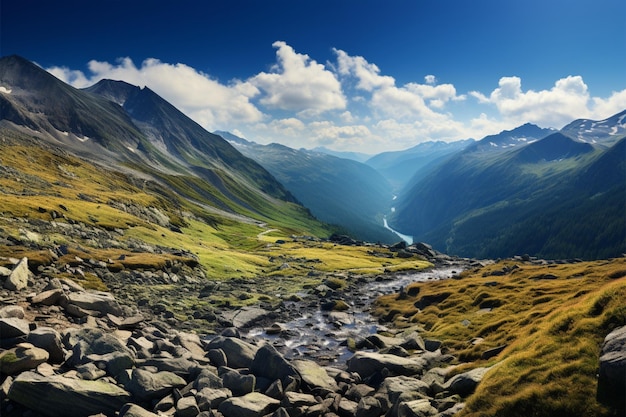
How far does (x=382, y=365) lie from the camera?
115 feet

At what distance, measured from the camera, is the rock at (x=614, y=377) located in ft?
61.1

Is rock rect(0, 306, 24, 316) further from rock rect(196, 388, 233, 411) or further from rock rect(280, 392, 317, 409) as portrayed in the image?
rock rect(280, 392, 317, 409)

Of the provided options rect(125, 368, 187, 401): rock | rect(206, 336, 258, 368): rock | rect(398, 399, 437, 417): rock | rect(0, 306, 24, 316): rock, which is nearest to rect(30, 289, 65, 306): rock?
rect(0, 306, 24, 316): rock

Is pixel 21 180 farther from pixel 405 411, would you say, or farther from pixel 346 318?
pixel 405 411

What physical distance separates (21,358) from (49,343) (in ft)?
7.65

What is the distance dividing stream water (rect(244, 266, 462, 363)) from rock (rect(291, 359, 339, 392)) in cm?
1115

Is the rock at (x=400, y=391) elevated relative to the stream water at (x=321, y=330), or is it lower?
elevated

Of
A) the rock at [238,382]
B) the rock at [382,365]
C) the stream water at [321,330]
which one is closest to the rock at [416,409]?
the rock at [382,365]

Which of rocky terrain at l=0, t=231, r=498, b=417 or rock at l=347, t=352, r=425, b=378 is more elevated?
rocky terrain at l=0, t=231, r=498, b=417

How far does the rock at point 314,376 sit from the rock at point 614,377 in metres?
18.7

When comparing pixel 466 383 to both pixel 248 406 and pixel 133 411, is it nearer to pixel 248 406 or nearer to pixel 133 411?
pixel 248 406

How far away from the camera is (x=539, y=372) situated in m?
23.0

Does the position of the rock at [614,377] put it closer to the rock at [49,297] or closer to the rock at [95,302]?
the rock at [95,302]

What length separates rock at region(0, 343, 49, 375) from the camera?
22484mm
